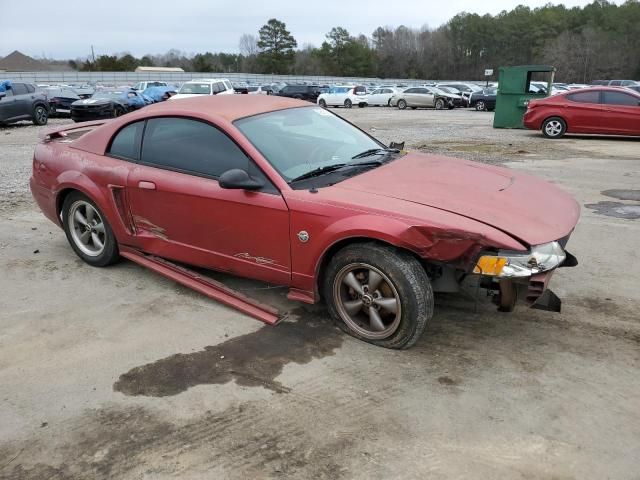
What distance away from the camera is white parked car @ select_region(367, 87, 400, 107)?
112ft

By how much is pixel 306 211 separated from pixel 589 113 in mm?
13192

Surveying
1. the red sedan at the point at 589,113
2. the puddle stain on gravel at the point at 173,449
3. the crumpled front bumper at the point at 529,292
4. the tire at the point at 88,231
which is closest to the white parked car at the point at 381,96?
the red sedan at the point at 589,113

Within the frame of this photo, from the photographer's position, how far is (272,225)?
3.55m

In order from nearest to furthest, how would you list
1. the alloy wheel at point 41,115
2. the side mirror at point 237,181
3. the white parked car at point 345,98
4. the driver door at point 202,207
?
the side mirror at point 237,181 < the driver door at point 202,207 < the alloy wheel at point 41,115 < the white parked car at point 345,98

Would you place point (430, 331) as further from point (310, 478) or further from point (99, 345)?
point (99, 345)

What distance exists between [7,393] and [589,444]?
3109 mm

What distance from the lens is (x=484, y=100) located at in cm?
2992

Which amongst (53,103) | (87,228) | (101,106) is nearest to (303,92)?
(53,103)

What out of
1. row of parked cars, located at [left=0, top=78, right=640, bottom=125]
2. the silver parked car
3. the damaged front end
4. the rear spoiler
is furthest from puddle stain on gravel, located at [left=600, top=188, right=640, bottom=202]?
the silver parked car

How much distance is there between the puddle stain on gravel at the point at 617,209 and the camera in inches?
251

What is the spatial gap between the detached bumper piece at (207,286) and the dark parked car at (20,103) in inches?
645

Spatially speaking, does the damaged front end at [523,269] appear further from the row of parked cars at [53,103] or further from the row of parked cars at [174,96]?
the row of parked cars at [53,103]

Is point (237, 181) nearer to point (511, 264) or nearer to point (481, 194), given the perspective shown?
point (481, 194)

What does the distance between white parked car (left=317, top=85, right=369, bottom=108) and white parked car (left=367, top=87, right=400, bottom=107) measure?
0.35 metres
